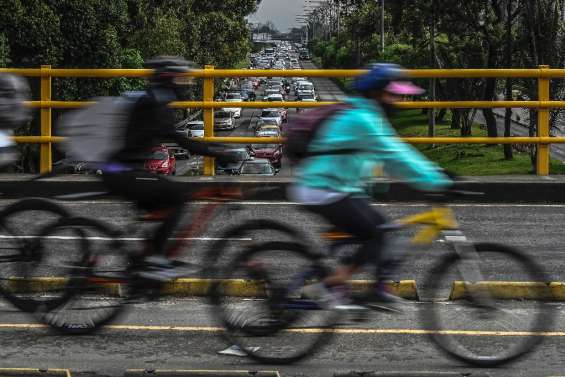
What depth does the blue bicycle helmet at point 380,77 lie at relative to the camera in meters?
6.06

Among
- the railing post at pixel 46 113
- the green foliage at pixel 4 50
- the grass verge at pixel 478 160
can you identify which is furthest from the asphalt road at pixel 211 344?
the green foliage at pixel 4 50

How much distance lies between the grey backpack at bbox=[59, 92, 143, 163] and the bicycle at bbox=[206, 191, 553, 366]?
3.00 ft

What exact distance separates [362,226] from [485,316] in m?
0.85

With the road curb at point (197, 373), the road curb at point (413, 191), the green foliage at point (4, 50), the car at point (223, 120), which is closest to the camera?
the road curb at point (197, 373)

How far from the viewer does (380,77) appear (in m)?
6.08

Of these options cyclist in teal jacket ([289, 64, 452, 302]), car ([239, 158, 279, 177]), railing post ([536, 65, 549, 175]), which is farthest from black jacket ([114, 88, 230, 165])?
car ([239, 158, 279, 177])

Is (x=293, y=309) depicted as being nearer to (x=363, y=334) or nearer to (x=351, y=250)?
(x=351, y=250)

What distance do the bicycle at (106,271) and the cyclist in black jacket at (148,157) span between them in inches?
2.8

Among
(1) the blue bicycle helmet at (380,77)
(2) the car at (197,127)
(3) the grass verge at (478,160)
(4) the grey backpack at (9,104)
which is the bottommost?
(3) the grass verge at (478,160)

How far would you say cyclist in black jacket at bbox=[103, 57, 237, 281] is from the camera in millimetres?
6508

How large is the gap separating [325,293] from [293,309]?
9.2 inches

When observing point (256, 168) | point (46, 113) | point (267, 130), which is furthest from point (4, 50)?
point (46, 113)

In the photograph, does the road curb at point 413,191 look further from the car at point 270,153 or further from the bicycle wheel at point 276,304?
the car at point 270,153

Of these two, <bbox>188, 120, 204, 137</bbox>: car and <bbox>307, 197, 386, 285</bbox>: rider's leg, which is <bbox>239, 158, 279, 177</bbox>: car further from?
<bbox>307, 197, 386, 285</bbox>: rider's leg
